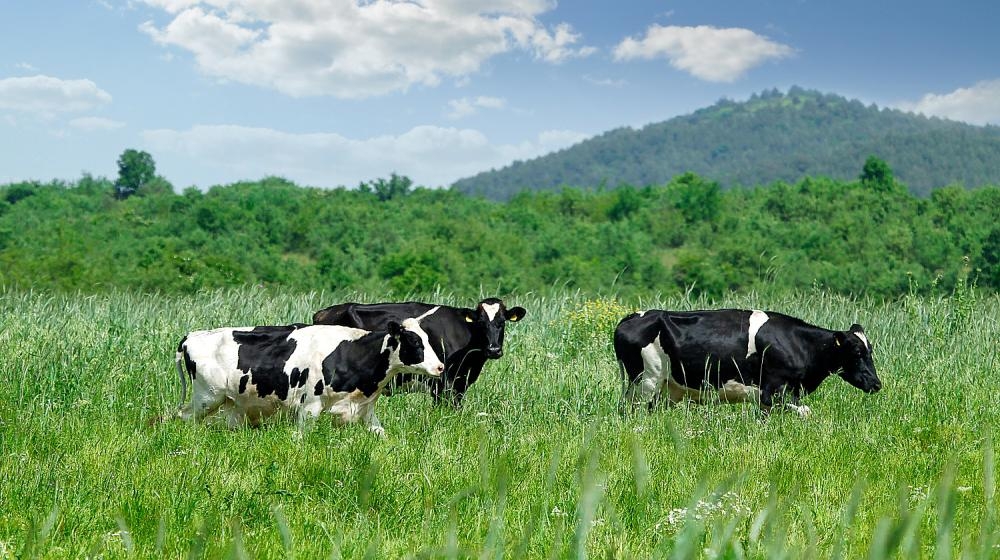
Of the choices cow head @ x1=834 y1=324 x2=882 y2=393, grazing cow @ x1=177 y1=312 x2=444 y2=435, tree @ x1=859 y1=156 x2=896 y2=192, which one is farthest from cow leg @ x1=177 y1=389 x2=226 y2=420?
tree @ x1=859 y1=156 x2=896 y2=192

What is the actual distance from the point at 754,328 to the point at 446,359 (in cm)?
280

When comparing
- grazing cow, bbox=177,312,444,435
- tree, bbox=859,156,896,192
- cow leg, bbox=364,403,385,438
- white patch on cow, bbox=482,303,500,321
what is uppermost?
tree, bbox=859,156,896,192

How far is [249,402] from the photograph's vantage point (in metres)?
7.18

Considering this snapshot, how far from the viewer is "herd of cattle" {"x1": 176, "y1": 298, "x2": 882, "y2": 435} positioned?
710 centimetres

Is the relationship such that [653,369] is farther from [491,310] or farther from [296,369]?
[296,369]

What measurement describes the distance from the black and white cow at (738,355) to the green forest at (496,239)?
44.1m

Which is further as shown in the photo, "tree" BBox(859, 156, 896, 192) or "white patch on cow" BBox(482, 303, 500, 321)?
"tree" BBox(859, 156, 896, 192)

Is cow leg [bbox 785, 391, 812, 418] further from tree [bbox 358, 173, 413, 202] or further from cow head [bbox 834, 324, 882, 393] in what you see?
tree [bbox 358, 173, 413, 202]

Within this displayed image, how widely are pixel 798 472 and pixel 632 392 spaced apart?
2.64 metres

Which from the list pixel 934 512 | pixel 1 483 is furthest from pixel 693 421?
pixel 1 483

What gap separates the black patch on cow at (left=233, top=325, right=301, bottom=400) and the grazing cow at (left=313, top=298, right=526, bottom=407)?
153cm

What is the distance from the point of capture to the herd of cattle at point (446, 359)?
23.3ft

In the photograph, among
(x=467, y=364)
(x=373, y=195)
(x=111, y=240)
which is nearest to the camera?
(x=467, y=364)

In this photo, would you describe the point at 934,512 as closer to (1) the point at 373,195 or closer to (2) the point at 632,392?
(2) the point at 632,392
